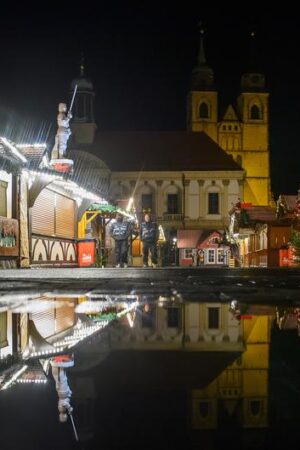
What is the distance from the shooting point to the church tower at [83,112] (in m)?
66.6

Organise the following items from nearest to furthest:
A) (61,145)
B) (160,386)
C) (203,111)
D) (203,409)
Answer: (203,409) < (160,386) < (61,145) < (203,111)

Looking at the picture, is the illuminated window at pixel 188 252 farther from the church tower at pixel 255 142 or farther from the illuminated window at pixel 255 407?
the illuminated window at pixel 255 407

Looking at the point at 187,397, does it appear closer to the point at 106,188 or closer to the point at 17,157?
the point at 17,157

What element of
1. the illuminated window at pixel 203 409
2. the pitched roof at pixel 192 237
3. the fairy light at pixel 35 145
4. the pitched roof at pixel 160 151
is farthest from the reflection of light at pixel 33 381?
the pitched roof at pixel 160 151

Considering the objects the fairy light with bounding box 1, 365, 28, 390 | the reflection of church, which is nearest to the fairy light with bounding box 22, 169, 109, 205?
the reflection of church

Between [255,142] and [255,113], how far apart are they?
4.26m

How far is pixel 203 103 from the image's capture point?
2931 inches

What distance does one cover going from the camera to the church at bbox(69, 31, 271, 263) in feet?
189

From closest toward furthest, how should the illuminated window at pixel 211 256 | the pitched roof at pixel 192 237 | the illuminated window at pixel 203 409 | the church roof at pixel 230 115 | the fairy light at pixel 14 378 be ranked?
the illuminated window at pixel 203 409 → the fairy light at pixel 14 378 → the illuminated window at pixel 211 256 → the pitched roof at pixel 192 237 → the church roof at pixel 230 115

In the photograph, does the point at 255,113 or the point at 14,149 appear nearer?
the point at 14,149

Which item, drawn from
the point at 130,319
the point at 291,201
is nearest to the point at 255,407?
the point at 130,319

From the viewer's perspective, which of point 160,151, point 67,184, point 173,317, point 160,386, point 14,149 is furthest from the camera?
point 160,151

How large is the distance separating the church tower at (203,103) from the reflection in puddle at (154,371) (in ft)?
229

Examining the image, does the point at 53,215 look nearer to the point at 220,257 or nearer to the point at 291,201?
the point at 291,201
